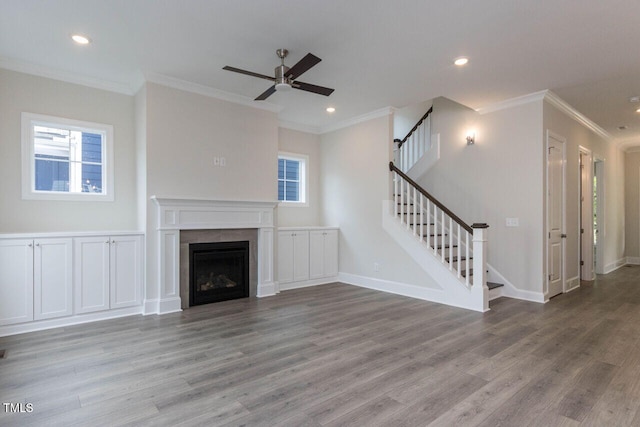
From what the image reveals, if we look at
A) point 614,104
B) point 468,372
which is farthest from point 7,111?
point 614,104

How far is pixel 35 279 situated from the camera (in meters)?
3.71

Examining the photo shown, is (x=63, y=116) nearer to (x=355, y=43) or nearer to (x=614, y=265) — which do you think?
(x=355, y=43)

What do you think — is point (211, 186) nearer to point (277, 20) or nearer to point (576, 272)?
point (277, 20)

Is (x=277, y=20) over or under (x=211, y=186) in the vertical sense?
over

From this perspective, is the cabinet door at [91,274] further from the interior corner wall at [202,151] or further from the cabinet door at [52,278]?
the interior corner wall at [202,151]

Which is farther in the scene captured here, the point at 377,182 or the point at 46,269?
the point at 377,182

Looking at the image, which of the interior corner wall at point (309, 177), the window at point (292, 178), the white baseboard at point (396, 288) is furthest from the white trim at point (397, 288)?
the window at point (292, 178)

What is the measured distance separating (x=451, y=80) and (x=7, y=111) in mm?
5227

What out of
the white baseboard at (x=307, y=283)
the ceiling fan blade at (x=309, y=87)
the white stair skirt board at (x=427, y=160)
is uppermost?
the ceiling fan blade at (x=309, y=87)

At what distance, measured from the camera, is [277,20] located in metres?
3.09

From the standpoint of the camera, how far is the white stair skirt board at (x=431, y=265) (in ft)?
15.1

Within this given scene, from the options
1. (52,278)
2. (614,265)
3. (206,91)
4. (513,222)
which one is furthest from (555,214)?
(52,278)

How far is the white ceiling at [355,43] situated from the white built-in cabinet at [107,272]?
2052 mm

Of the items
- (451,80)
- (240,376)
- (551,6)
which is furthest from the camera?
(451,80)
